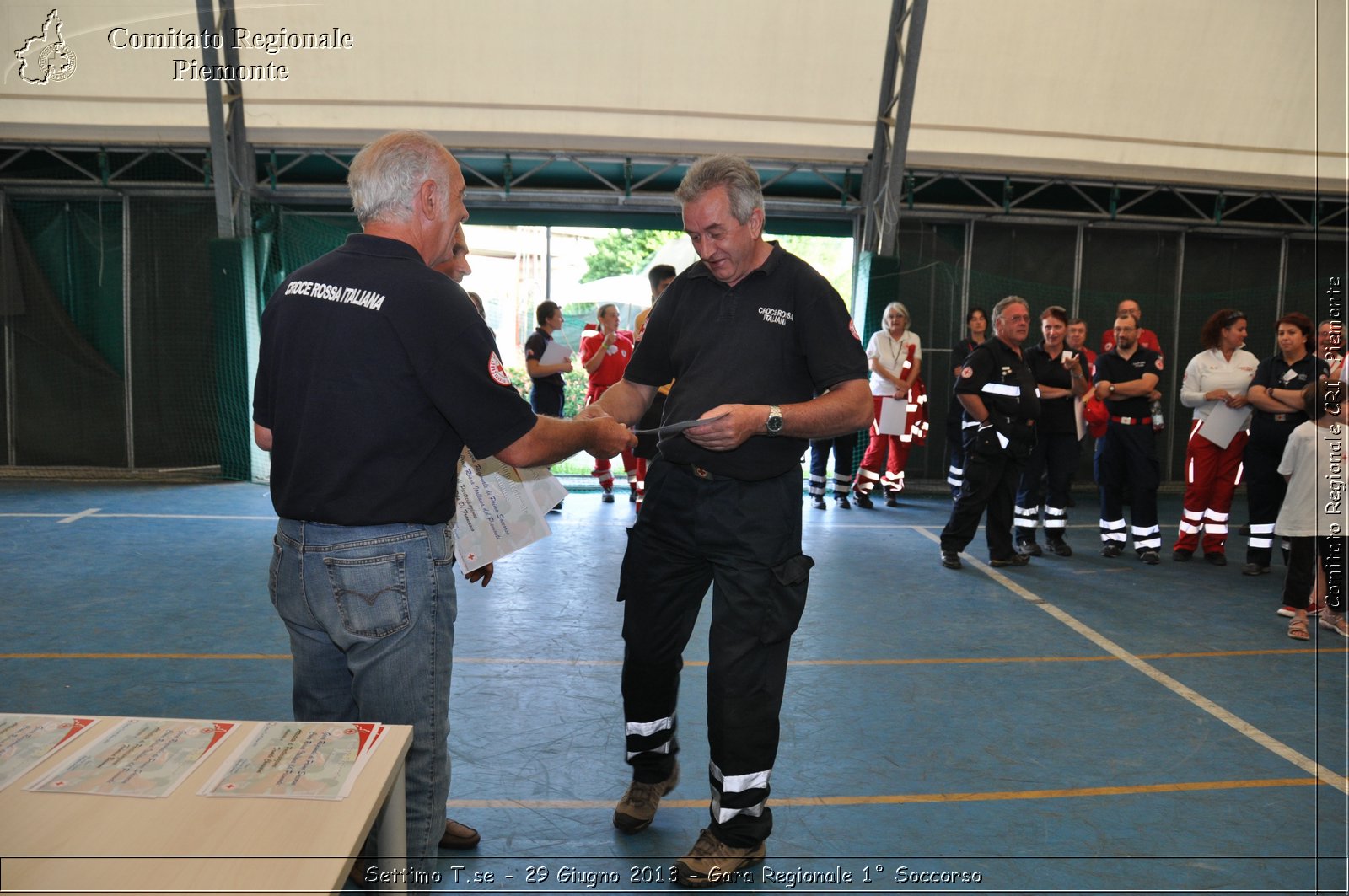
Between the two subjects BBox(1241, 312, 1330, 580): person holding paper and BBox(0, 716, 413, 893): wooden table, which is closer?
BBox(0, 716, 413, 893): wooden table

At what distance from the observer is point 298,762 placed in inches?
63.4

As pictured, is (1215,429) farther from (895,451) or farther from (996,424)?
(895,451)

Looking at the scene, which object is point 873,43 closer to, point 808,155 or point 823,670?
point 808,155

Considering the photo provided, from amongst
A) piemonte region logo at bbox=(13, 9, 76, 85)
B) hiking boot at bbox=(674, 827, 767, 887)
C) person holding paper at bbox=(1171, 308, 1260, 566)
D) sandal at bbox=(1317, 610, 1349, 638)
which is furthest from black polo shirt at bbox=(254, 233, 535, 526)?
piemonte region logo at bbox=(13, 9, 76, 85)

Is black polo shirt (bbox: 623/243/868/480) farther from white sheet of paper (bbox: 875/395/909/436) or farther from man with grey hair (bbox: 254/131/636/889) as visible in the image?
white sheet of paper (bbox: 875/395/909/436)

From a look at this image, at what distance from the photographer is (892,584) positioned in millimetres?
Result: 6746

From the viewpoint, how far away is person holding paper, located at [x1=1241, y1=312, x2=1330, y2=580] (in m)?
6.78

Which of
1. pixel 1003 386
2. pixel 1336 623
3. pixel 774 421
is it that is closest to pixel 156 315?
pixel 1003 386

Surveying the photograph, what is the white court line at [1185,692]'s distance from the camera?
383 centimetres

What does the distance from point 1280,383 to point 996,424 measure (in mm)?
2042

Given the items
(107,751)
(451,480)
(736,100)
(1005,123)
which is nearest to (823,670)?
(451,480)

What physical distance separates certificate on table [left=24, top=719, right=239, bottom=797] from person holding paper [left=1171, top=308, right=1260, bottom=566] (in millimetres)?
7884

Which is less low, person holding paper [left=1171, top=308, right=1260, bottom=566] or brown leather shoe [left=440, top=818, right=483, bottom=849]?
person holding paper [left=1171, top=308, right=1260, bottom=566]

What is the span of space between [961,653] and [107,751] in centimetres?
448
